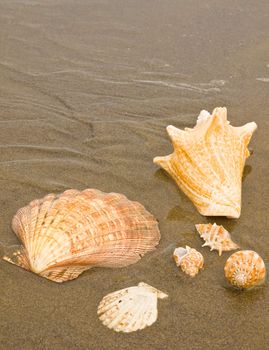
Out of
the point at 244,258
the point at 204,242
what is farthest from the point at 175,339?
the point at 204,242

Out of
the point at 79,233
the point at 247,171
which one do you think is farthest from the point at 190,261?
the point at 247,171

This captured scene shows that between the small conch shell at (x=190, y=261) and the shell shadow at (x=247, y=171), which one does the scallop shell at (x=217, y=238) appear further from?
the shell shadow at (x=247, y=171)

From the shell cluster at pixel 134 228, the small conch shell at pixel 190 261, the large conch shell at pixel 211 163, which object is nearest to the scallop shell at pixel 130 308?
the shell cluster at pixel 134 228

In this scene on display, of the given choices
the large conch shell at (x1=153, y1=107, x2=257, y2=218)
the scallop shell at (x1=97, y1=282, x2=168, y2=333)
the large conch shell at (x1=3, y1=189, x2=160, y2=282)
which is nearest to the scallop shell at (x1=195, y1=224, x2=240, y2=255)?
the large conch shell at (x1=153, y1=107, x2=257, y2=218)

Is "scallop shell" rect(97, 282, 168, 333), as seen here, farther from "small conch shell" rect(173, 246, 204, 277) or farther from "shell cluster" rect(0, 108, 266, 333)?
"small conch shell" rect(173, 246, 204, 277)

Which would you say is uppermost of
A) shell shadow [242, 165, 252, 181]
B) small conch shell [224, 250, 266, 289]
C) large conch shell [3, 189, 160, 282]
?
small conch shell [224, 250, 266, 289]

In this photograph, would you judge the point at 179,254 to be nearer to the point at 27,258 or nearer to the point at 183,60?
the point at 27,258

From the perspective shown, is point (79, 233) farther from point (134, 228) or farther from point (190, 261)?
point (190, 261)
